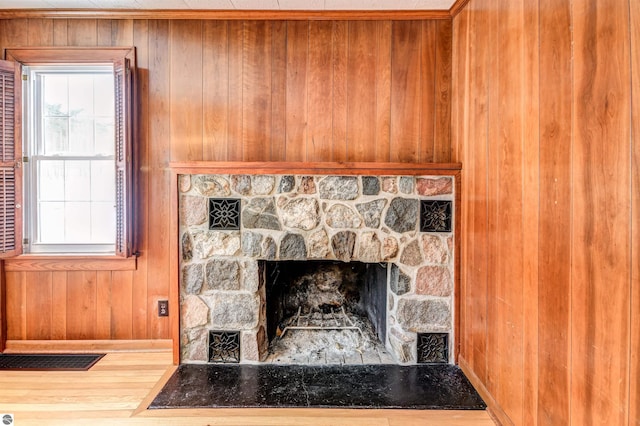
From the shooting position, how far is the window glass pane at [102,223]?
8.10 feet

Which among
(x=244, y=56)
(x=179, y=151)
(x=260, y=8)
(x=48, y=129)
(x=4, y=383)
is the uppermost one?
(x=260, y=8)

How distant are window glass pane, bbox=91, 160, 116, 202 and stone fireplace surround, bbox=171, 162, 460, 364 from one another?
671mm

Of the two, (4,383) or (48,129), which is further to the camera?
(48,129)

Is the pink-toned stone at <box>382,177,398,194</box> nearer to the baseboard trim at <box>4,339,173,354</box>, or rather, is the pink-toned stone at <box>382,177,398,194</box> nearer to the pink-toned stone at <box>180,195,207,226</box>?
the pink-toned stone at <box>180,195,207,226</box>

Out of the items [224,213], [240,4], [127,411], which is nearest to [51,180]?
[224,213]

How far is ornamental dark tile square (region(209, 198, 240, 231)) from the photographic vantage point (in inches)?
84.7

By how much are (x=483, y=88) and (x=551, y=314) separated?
123 centimetres

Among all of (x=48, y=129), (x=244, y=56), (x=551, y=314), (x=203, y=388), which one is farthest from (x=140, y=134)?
(x=551, y=314)

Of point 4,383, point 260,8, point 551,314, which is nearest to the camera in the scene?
point 551,314

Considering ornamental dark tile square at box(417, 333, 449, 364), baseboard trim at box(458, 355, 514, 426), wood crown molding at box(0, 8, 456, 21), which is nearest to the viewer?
baseboard trim at box(458, 355, 514, 426)

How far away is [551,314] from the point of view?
1343 mm

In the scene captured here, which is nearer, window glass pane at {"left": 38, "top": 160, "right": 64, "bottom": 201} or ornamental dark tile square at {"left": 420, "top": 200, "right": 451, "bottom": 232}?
ornamental dark tile square at {"left": 420, "top": 200, "right": 451, "bottom": 232}

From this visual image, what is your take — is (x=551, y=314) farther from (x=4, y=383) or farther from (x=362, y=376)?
(x=4, y=383)

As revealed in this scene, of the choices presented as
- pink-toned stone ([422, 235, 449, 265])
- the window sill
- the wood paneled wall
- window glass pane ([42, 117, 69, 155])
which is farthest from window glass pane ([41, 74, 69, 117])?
the wood paneled wall
